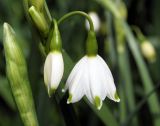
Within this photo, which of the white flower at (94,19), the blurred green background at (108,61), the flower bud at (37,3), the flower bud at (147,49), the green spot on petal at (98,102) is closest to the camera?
the green spot on petal at (98,102)

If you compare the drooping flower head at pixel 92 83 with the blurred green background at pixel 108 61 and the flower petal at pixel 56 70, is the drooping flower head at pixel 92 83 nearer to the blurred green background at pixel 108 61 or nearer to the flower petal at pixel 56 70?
the flower petal at pixel 56 70

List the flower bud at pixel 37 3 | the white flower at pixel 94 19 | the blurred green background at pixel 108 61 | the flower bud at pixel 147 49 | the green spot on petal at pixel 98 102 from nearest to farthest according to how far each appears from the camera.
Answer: the green spot on petal at pixel 98 102, the flower bud at pixel 37 3, the blurred green background at pixel 108 61, the flower bud at pixel 147 49, the white flower at pixel 94 19

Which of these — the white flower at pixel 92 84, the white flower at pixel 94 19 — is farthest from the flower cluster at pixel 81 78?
the white flower at pixel 94 19

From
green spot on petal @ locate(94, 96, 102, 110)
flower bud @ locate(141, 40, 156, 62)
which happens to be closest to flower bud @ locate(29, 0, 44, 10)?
green spot on petal @ locate(94, 96, 102, 110)

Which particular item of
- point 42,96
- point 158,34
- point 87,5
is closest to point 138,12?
point 158,34

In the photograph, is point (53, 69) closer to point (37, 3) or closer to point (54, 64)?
point (54, 64)

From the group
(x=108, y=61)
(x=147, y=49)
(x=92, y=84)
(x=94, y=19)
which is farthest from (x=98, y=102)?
(x=108, y=61)

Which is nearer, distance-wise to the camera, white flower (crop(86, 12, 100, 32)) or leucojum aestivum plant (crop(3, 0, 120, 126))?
leucojum aestivum plant (crop(3, 0, 120, 126))

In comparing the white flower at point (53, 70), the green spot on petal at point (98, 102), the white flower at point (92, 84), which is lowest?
the green spot on petal at point (98, 102)

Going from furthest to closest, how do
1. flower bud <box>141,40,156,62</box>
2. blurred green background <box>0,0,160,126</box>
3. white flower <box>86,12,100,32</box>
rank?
white flower <box>86,12,100,32</box> → flower bud <box>141,40,156,62</box> → blurred green background <box>0,0,160,126</box>

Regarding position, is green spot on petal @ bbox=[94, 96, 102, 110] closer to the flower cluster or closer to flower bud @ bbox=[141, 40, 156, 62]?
the flower cluster
